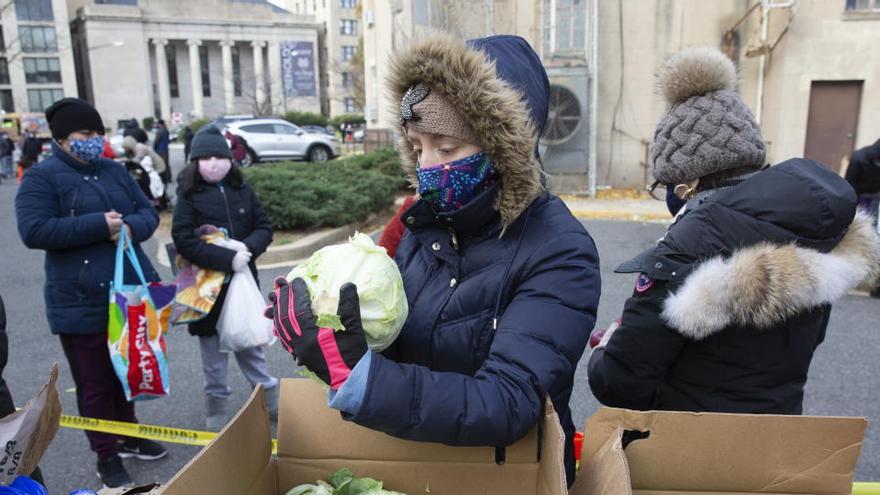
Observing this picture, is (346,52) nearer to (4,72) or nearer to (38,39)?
(38,39)

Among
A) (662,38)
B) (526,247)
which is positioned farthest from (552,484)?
(662,38)

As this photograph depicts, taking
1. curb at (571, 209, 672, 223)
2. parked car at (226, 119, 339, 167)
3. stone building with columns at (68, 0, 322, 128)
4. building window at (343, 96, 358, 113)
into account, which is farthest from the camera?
building window at (343, 96, 358, 113)

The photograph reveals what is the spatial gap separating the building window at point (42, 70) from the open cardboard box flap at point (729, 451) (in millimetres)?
79352

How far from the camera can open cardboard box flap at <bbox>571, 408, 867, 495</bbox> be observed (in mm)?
1431

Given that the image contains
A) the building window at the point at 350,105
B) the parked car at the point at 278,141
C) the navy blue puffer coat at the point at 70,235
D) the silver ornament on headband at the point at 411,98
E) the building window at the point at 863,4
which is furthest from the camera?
the building window at the point at 350,105

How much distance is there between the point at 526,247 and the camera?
61.9 inches

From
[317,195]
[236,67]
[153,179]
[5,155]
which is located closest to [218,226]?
[317,195]

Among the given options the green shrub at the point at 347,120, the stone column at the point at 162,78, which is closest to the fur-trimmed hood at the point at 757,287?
the green shrub at the point at 347,120

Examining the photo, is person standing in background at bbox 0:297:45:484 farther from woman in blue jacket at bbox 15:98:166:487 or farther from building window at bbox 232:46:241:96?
building window at bbox 232:46:241:96

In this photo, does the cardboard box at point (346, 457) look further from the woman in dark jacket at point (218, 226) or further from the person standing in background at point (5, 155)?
the person standing in background at point (5, 155)

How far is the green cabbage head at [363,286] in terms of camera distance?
1.30 m

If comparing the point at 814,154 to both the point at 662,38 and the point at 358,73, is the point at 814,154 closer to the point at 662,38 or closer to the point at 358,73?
the point at 662,38

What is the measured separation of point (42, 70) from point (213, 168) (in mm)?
76585

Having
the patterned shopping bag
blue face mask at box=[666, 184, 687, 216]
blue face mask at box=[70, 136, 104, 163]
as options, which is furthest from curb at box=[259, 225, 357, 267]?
blue face mask at box=[666, 184, 687, 216]
